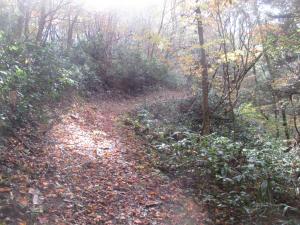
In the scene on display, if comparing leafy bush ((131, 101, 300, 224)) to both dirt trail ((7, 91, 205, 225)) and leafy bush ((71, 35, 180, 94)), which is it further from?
leafy bush ((71, 35, 180, 94))

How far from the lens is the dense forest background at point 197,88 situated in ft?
19.7

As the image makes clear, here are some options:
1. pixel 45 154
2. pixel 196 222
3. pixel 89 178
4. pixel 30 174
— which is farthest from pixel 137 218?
pixel 45 154

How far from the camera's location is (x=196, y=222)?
5.11 m

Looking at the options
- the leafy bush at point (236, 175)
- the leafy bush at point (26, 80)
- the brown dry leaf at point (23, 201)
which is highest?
the leafy bush at point (26, 80)

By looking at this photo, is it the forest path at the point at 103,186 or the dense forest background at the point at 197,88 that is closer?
the forest path at the point at 103,186

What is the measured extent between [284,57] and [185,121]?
186 inches

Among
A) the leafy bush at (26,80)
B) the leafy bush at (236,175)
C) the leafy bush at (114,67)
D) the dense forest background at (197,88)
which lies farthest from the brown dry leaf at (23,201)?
the leafy bush at (114,67)

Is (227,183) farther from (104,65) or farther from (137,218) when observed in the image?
(104,65)

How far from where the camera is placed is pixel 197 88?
50.2 feet

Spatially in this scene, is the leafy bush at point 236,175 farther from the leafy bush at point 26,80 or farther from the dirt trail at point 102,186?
the leafy bush at point 26,80

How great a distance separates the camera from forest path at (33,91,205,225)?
15.8 ft

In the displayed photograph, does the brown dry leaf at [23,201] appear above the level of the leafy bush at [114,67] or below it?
below

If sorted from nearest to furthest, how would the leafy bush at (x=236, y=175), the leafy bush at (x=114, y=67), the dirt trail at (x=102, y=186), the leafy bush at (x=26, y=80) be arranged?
the dirt trail at (x=102, y=186), the leafy bush at (x=236, y=175), the leafy bush at (x=26, y=80), the leafy bush at (x=114, y=67)

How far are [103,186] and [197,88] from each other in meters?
10.4
